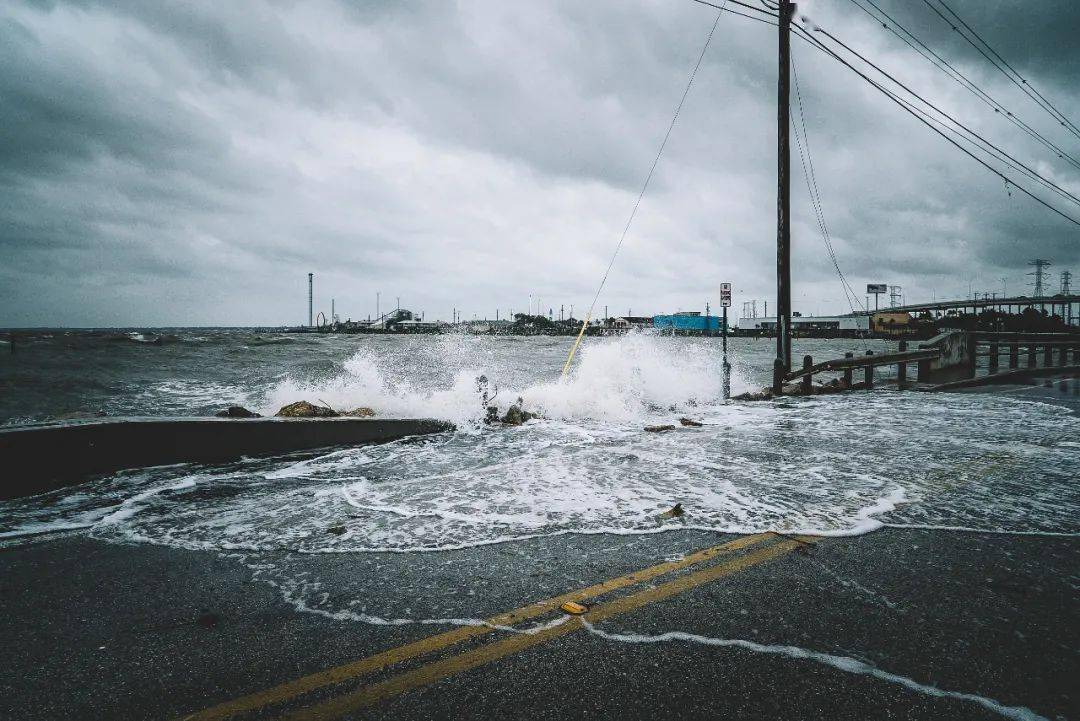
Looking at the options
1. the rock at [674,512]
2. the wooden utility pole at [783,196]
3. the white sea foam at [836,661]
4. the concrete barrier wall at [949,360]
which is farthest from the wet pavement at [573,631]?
the concrete barrier wall at [949,360]

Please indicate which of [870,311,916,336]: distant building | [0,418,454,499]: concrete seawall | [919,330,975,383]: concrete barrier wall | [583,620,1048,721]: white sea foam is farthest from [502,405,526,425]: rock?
[870,311,916,336]: distant building

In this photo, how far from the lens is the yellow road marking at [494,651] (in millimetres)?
1924

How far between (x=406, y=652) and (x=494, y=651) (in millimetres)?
406

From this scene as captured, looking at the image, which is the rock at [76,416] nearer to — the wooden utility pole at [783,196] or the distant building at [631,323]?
the wooden utility pole at [783,196]

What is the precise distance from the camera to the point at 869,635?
93.0 inches

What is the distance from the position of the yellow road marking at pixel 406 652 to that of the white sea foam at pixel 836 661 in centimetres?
32

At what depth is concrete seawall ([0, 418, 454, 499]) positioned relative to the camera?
4973 mm

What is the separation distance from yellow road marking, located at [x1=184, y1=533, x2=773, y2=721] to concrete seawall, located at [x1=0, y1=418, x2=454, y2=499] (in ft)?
16.3

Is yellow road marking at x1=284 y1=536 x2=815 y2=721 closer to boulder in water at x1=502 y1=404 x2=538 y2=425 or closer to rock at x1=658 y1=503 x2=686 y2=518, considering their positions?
rock at x1=658 y1=503 x2=686 y2=518

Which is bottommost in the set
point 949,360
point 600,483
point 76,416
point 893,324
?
point 600,483

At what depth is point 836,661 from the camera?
2170 millimetres

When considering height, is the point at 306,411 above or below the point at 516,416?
above

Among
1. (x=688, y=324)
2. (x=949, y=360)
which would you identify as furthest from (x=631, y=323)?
(x=949, y=360)

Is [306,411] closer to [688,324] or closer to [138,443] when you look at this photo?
[138,443]
